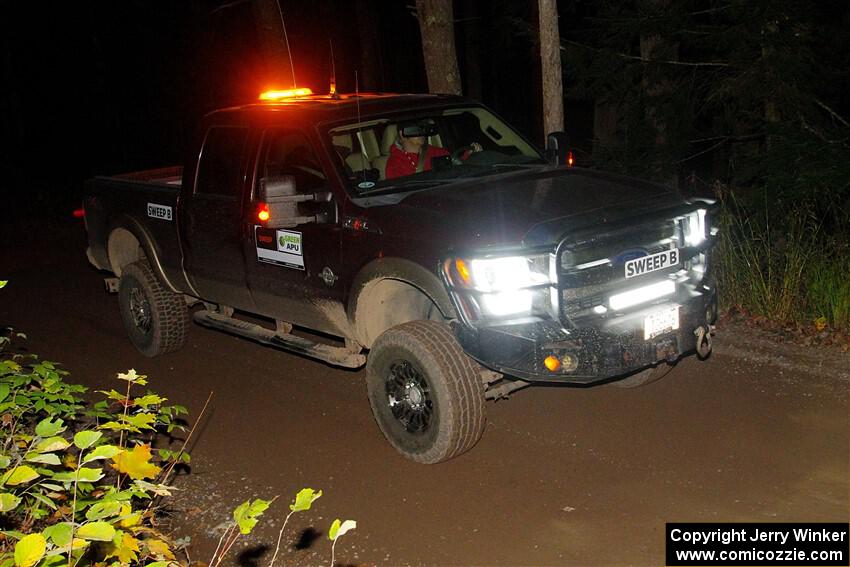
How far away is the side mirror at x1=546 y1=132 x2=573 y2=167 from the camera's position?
670 cm

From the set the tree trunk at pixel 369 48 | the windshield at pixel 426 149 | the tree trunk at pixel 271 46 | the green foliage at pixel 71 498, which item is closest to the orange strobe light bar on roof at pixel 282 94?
the windshield at pixel 426 149

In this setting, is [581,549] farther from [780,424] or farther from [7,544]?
[7,544]

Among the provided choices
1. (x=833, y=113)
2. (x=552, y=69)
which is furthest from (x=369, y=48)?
(x=833, y=113)

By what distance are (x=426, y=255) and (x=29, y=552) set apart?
299 cm

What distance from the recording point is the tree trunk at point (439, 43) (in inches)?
460

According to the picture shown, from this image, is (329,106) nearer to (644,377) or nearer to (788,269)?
(644,377)

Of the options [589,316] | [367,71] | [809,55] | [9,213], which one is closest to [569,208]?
[589,316]

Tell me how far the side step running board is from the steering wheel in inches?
58.7

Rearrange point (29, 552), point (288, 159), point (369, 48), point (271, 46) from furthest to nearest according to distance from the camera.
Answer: point (369, 48) < point (271, 46) < point (288, 159) < point (29, 552)

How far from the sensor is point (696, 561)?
419cm

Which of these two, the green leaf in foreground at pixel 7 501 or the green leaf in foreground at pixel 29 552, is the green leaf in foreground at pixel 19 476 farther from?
the green leaf in foreground at pixel 29 552

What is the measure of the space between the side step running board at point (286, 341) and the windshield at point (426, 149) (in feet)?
3.47

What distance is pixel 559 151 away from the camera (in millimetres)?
6715

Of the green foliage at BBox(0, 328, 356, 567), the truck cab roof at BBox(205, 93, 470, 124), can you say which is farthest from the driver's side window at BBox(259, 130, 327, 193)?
the green foliage at BBox(0, 328, 356, 567)
